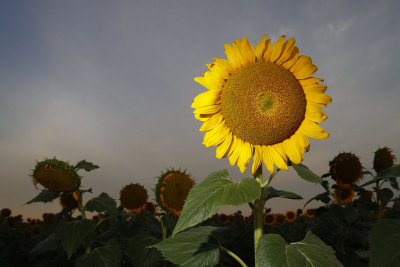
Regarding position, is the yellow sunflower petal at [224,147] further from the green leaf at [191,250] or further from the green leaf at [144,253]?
the green leaf at [144,253]

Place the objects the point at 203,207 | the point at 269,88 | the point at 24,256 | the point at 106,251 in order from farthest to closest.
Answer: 1. the point at 24,256
2. the point at 106,251
3. the point at 269,88
4. the point at 203,207

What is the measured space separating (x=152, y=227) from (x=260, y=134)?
3137 millimetres

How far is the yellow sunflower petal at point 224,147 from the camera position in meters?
2.12

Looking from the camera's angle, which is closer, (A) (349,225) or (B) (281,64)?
(B) (281,64)

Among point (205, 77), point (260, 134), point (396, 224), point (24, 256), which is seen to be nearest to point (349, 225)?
point (396, 224)

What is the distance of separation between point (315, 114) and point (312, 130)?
0.12 m

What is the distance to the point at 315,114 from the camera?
2.09 metres

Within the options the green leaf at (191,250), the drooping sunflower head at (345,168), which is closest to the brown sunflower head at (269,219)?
the drooping sunflower head at (345,168)

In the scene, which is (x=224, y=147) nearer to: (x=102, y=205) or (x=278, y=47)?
(x=278, y=47)

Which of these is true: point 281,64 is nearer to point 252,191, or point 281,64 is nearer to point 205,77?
point 205,77

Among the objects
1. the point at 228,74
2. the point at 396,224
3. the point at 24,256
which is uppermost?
the point at 228,74

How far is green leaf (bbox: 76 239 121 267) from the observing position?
152 inches

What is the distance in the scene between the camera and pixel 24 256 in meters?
6.98

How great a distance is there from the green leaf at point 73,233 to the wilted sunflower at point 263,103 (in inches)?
98.7
